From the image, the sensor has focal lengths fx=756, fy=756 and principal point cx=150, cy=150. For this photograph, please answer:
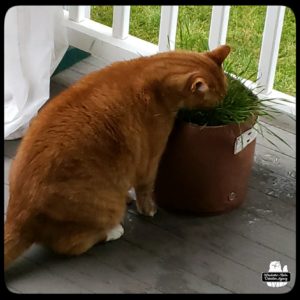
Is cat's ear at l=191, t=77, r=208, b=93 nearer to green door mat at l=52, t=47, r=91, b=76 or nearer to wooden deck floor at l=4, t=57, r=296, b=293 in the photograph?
wooden deck floor at l=4, t=57, r=296, b=293

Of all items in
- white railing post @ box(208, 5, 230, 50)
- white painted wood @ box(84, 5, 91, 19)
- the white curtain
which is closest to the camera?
the white curtain

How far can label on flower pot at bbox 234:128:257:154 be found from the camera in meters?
1.97

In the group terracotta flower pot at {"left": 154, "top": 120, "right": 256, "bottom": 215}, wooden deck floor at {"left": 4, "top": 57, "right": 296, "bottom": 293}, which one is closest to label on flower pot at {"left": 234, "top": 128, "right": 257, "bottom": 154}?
terracotta flower pot at {"left": 154, "top": 120, "right": 256, "bottom": 215}

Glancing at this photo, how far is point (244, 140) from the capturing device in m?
1.99

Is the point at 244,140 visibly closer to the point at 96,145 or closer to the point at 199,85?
the point at 199,85

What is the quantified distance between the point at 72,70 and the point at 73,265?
36.0 inches

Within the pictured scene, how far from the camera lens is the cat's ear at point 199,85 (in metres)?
1.83

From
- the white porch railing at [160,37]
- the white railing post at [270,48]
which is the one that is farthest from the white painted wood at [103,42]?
the white railing post at [270,48]

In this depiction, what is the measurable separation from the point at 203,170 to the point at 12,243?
1.75ft

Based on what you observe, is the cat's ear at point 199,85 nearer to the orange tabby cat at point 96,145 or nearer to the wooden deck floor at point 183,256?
the orange tabby cat at point 96,145

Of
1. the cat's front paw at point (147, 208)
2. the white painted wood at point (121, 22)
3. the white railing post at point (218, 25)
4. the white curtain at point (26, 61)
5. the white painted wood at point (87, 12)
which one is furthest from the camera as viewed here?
the white painted wood at point (87, 12)

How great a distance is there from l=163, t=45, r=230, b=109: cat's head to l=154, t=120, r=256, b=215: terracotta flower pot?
0.27 ft

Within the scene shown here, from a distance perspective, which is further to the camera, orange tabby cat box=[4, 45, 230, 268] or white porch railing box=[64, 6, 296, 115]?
white porch railing box=[64, 6, 296, 115]

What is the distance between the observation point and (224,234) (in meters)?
2.04
